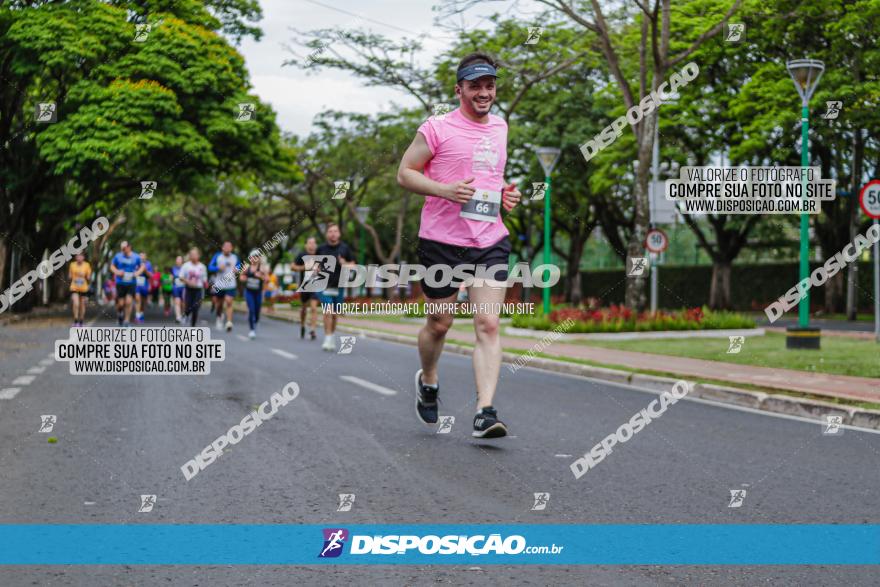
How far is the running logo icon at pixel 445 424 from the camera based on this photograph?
717cm

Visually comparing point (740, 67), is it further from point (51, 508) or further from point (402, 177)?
point (51, 508)

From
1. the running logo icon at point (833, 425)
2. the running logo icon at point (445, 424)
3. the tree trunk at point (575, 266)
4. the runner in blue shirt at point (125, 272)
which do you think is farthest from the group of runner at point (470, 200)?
the tree trunk at point (575, 266)

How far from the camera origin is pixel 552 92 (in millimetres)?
39969

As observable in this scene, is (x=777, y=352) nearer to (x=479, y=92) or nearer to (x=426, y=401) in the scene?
(x=426, y=401)

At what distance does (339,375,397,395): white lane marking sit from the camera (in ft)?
32.8

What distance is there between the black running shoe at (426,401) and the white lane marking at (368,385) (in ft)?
10.4

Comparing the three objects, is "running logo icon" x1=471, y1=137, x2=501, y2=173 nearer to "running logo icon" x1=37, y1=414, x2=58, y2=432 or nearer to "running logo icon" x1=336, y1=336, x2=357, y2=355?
"running logo icon" x1=37, y1=414, x2=58, y2=432

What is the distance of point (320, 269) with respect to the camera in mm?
16141

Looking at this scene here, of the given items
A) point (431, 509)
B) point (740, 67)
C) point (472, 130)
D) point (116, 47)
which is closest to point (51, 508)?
point (431, 509)

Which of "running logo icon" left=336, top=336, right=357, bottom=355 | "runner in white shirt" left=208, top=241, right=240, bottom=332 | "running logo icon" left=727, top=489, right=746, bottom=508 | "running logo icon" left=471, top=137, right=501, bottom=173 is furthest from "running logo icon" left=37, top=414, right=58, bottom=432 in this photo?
"runner in white shirt" left=208, top=241, right=240, bottom=332

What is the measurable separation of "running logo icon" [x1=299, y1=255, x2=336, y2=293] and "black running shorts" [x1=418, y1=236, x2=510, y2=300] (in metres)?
9.95

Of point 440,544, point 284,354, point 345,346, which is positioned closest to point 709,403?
point 440,544

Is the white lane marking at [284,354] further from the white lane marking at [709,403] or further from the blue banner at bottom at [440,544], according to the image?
the blue banner at bottom at [440,544]

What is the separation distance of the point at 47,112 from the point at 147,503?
73.7ft
